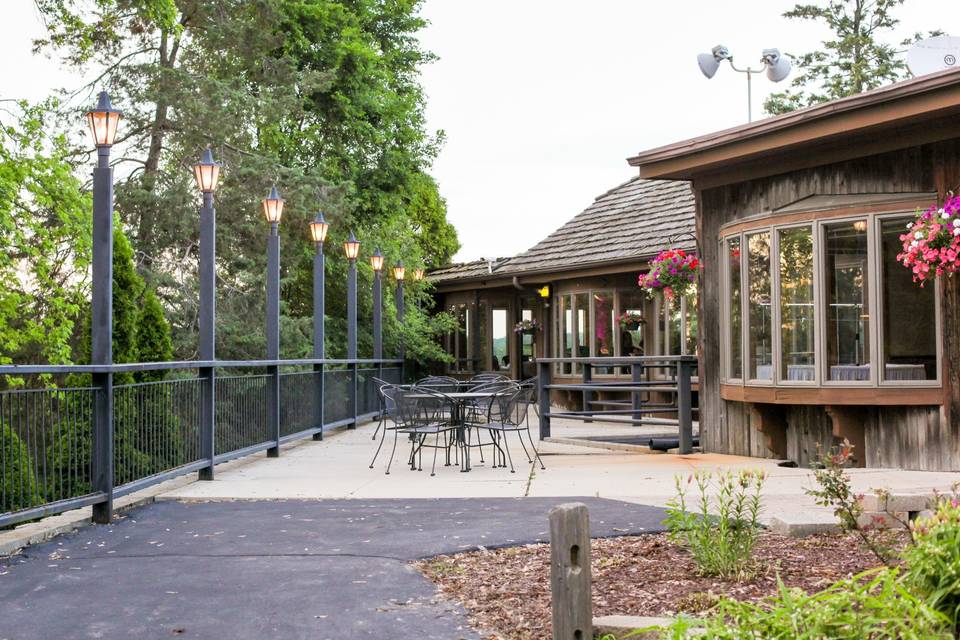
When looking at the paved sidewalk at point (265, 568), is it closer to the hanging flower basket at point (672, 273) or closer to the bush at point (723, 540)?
the bush at point (723, 540)

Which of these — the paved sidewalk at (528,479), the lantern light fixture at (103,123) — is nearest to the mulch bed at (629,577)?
the paved sidewalk at (528,479)

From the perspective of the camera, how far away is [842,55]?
36594 mm

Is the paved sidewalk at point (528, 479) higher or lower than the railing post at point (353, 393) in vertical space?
lower

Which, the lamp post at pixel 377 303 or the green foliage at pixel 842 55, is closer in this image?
the lamp post at pixel 377 303

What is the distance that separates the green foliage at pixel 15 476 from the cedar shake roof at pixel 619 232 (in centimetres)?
1168

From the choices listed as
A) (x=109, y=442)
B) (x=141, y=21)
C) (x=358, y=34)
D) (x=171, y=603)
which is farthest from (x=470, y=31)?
(x=171, y=603)

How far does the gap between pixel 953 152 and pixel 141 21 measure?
53.3 feet

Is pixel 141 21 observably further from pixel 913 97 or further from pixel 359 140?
pixel 913 97

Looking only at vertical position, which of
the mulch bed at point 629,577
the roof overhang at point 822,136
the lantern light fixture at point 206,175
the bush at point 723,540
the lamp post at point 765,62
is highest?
the lamp post at point 765,62

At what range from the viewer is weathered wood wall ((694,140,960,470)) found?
8.93 metres

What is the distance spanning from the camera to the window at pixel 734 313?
35.2 feet

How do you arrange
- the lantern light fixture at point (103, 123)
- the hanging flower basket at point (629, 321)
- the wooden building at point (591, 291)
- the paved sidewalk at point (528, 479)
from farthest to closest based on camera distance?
1. the hanging flower basket at point (629, 321)
2. the wooden building at point (591, 291)
3. the paved sidewalk at point (528, 479)
4. the lantern light fixture at point (103, 123)

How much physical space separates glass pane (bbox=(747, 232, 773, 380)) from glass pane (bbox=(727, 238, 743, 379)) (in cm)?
21

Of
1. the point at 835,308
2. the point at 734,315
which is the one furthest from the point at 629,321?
the point at 835,308
